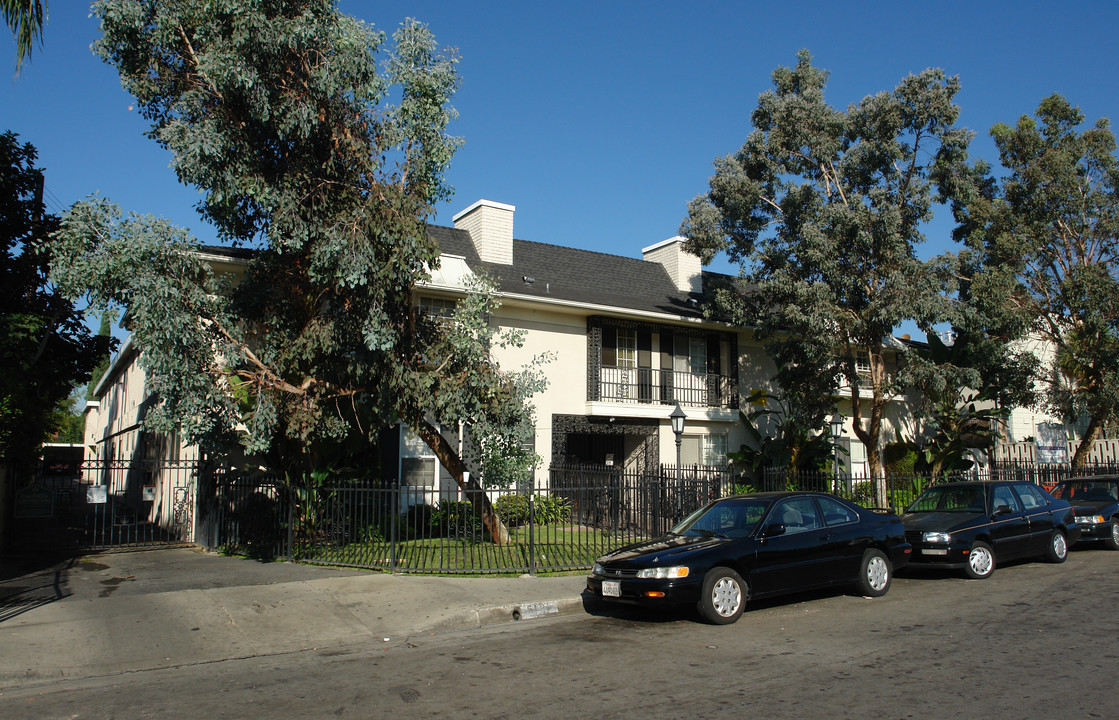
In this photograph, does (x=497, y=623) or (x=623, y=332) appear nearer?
(x=497, y=623)

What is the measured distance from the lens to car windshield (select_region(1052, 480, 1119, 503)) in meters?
15.4

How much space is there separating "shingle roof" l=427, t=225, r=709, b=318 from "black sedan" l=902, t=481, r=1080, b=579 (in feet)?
32.1

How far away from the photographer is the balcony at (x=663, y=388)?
2100 cm

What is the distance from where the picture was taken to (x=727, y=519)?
9.66 metres

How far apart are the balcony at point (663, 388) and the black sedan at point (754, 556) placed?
10776 millimetres

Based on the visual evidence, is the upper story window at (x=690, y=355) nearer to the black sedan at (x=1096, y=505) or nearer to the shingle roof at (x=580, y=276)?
the shingle roof at (x=580, y=276)

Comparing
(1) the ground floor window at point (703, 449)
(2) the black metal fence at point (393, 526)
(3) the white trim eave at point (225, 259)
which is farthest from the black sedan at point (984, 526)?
(3) the white trim eave at point (225, 259)

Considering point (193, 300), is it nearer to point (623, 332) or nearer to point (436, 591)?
point (436, 591)

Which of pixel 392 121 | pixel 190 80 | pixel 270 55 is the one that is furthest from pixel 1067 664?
pixel 190 80

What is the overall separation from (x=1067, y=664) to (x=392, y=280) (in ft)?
30.6

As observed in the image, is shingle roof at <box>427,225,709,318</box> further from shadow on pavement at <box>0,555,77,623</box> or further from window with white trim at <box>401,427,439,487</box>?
shadow on pavement at <box>0,555,77,623</box>

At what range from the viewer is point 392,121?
40.6 feet

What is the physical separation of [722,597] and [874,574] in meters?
2.73

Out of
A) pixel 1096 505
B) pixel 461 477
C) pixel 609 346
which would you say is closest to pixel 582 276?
pixel 609 346
